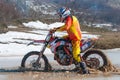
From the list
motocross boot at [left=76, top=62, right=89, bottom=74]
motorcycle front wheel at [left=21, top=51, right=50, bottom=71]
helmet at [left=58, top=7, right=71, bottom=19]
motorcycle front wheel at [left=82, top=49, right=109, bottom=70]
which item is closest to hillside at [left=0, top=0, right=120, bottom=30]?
motorcycle front wheel at [left=21, top=51, right=50, bottom=71]

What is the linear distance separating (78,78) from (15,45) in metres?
9.49

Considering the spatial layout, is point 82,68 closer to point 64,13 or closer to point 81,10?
point 64,13

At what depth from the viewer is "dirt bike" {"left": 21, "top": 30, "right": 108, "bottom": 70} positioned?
498 inches

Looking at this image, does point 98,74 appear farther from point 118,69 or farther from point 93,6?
point 93,6

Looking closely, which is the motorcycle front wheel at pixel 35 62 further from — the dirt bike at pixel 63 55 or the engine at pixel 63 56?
the engine at pixel 63 56

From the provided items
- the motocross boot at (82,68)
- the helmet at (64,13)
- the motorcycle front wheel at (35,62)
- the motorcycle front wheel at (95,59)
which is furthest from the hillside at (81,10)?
the motocross boot at (82,68)

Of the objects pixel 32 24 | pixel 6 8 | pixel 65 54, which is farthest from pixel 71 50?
pixel 6 8

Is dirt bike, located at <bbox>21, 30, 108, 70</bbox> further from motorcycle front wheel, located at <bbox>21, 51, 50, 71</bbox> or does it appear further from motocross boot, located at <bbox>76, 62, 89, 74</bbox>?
motocross boot, located at <bbox>76, 62, 89, 74</bbox>

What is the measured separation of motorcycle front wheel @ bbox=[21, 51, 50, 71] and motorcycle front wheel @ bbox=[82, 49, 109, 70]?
113 cm

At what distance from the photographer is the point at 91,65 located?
12.8m

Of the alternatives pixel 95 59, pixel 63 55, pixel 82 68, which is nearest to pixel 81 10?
pixel 95 59

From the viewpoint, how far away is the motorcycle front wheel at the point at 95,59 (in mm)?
12766

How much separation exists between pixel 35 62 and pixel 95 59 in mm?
1728

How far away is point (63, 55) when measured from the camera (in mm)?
12688
